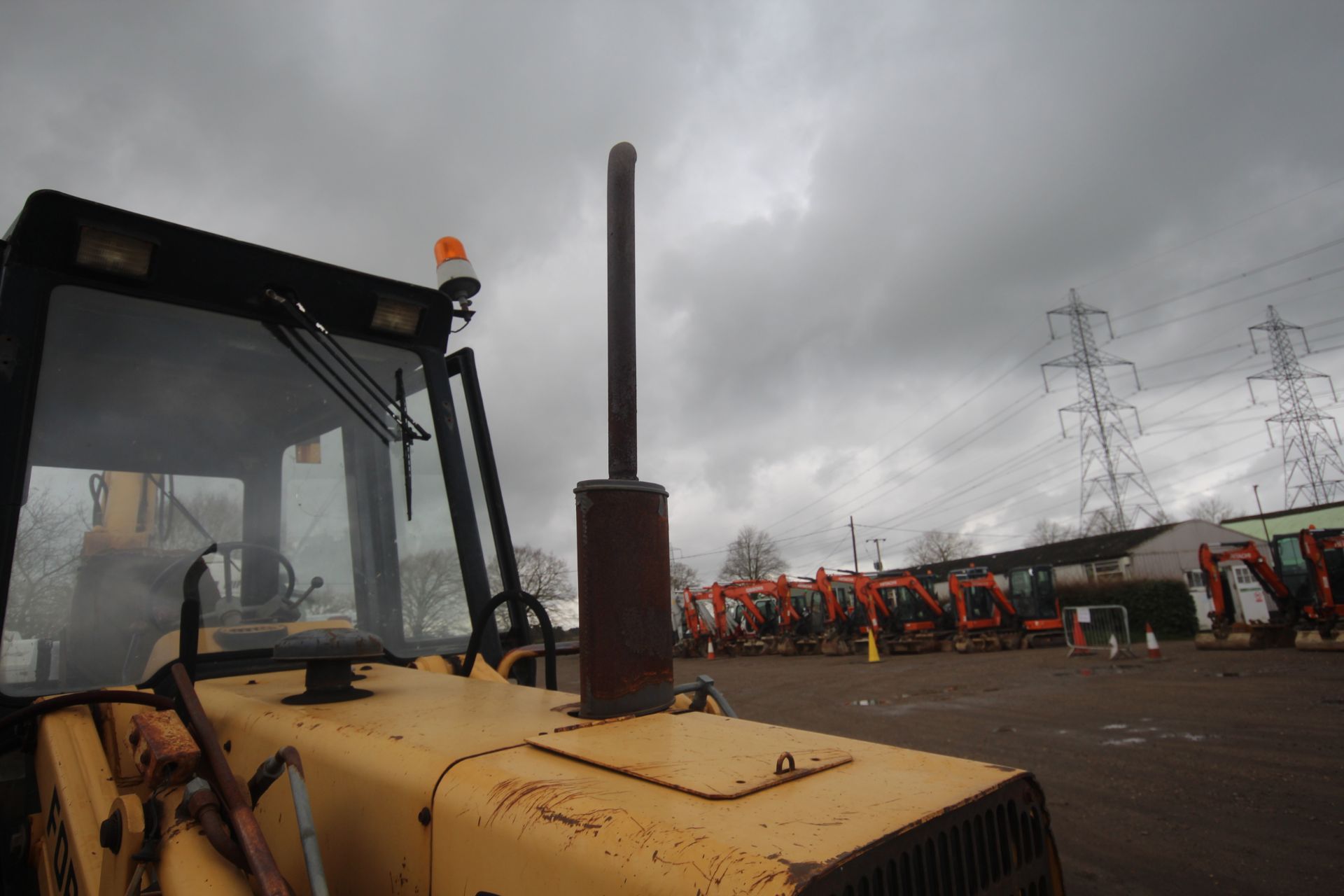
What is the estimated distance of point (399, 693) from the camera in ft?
6.32

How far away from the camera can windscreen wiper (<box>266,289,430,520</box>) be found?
2531mm

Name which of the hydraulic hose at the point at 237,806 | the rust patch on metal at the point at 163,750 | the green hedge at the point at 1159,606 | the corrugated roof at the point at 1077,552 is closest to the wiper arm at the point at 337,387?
the hydraulic hose at the point at 237,806

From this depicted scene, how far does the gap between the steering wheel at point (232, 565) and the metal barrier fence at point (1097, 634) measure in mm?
16717

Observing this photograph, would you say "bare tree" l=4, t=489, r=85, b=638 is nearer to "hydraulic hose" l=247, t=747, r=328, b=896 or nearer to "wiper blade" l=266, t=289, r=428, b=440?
"wiper blade" l=266, t=289, r=428, b=440

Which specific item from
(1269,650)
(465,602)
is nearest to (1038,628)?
(1269,650)

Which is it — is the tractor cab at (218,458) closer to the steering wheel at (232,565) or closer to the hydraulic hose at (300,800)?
the steering wheel at (232,565)

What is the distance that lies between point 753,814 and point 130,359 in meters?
2.25

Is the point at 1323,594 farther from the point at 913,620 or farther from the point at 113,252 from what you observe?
the point at 113,252

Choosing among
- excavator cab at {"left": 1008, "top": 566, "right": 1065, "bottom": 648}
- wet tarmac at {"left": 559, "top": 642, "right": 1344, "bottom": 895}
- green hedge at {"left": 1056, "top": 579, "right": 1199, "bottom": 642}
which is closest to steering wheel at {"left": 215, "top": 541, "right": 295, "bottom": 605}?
wet tarmac at {"left": 559, "top": 642, "right": 1344, "bottom": 895}

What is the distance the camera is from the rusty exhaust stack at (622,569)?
5.24 feet

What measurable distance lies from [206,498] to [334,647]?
3.03 ft

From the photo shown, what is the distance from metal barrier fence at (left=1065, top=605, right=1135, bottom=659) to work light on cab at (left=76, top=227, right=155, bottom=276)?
56.6 ft

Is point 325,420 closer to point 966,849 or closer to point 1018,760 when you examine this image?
point 966,849

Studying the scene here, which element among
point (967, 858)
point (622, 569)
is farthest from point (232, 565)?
point (967, 858)
